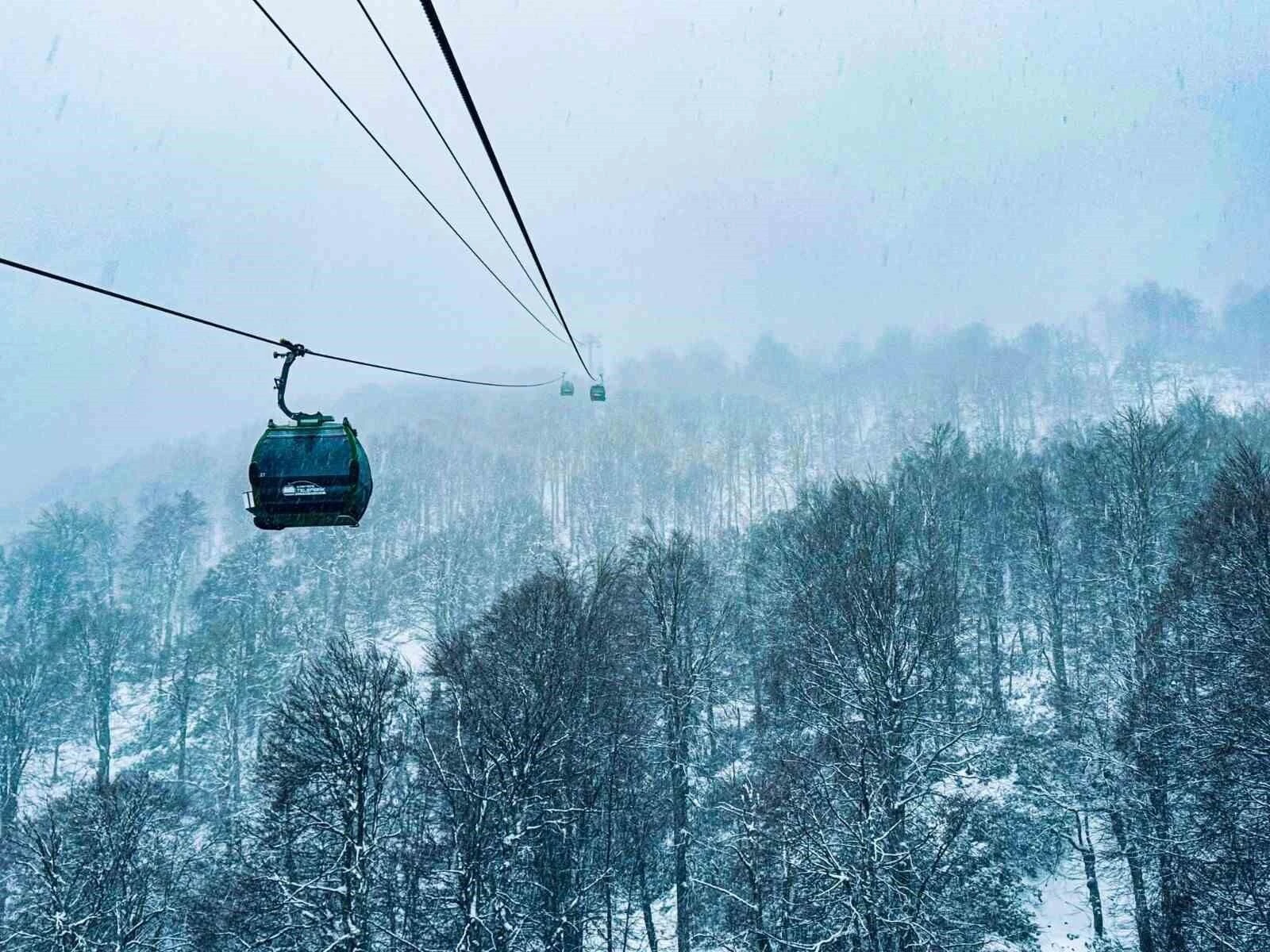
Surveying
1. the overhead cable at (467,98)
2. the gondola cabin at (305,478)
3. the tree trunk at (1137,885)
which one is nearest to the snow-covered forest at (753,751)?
the tree trunk at (1137,885)

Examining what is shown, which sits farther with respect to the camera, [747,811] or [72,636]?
[72,636]

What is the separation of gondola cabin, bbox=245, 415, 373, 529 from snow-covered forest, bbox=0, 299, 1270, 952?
12.2m

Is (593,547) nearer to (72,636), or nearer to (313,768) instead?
(72,636)

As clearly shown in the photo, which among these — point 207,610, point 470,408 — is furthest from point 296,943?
point 470,408

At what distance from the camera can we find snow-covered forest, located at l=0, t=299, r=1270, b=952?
17.2 metres

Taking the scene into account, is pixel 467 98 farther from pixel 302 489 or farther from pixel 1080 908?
pixel 1080 908

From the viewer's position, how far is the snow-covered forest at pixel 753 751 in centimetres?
1722

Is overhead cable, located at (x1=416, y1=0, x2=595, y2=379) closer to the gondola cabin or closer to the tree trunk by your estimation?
the gondola cabin

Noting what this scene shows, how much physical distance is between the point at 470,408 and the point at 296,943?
129m

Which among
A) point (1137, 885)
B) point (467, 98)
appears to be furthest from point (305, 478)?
point (1137, 885)

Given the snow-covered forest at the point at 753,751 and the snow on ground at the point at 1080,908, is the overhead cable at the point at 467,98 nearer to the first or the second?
the snow-covered forest at the point at 753,751

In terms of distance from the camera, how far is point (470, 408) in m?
141

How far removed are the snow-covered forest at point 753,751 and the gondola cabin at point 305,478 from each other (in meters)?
12.2

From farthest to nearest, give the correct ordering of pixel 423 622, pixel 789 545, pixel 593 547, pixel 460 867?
pixel 593 547
pixel 423 622
pixel 789 545
pixel 460 867
